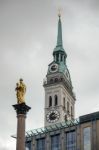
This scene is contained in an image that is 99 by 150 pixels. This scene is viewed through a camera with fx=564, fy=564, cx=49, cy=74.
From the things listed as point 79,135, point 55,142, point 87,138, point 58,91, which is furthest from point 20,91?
point 58,91

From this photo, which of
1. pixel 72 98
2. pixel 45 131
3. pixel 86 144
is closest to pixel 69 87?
pixel 72 98

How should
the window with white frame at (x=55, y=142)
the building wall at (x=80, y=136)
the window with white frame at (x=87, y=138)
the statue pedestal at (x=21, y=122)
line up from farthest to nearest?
the window with white frame at (x=55, y=142)
the window with white frame at (x=87, y=138)
the building wall at (x=80, y=136)
the statue pedestal at (x=21, y=122)

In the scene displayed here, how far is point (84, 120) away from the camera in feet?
435

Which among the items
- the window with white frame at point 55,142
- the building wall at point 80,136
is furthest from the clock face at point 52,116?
the window with white frame at point 55,142

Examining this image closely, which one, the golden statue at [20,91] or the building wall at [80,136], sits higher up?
the building wall at [80,136]

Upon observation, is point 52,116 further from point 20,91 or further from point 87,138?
point 20,91

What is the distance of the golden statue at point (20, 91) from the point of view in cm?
9419

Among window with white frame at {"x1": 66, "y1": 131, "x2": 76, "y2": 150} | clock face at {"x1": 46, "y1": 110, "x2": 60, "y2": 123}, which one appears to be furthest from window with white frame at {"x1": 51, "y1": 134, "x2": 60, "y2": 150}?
clock face at {"x1": 46, "y1": 110, "x2": 60, "y2": 123}

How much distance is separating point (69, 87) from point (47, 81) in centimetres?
904

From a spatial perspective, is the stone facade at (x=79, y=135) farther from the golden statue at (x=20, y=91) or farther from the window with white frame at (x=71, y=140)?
the golden statue at (x=20, y=91)

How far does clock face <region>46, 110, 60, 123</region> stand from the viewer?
176387 mm

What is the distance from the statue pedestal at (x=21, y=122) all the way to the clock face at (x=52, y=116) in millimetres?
83087

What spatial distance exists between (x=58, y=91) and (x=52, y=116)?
32.5 feet

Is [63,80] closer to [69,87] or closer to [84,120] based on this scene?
[69,87]
